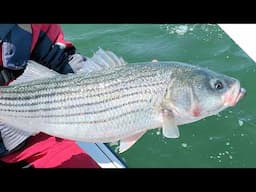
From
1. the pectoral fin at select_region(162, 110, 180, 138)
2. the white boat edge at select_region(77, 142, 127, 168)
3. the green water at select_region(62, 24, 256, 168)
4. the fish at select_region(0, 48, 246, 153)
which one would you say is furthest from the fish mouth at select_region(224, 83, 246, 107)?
the green water at select_region(62, 24, 256, 168)

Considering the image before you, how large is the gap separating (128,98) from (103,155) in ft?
3.65

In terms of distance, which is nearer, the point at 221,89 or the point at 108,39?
the point at 221,89

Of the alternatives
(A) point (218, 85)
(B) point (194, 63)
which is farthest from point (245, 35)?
(B) point (194, 63)

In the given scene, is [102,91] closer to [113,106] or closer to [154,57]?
[113,106]

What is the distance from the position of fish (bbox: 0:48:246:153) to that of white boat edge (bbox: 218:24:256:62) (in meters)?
0.39

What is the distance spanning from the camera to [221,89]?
2010 mm

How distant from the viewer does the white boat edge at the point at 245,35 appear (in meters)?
2.37

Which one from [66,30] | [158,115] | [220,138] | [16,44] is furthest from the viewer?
[66,30]

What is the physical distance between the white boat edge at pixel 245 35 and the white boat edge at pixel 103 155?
1.05 meters

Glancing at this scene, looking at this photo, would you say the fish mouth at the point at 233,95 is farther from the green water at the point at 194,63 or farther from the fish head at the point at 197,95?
the green water at the point at 194,63

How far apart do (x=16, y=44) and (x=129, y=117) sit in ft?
3.47

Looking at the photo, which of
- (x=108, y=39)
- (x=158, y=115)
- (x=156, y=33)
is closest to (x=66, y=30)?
(x=108, y=39)

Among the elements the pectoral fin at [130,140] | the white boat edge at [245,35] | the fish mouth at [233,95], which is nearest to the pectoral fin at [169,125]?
the pectoral fin at [130,140]

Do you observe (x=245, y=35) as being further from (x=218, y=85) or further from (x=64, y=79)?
(x=64, y=79)
